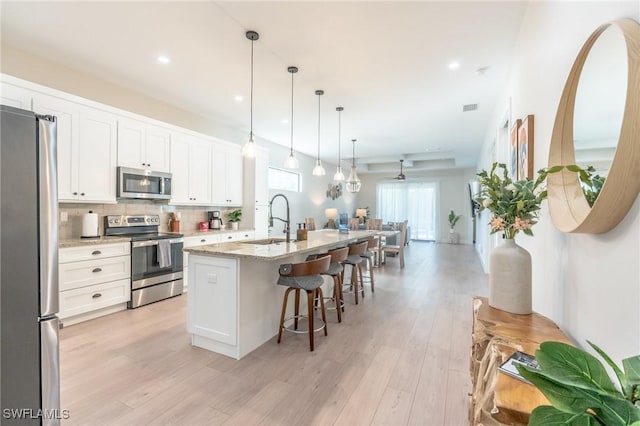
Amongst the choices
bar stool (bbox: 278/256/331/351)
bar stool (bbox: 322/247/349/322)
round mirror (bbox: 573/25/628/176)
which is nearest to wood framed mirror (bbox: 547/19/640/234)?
round mirror (bbox: 573/25/628/176)

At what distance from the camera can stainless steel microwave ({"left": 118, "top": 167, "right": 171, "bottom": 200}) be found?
3.67 meters

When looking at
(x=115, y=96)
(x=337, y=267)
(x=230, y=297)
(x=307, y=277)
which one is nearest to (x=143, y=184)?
(x=115, y=96)

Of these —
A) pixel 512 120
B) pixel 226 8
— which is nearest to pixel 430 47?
pixel 512 120

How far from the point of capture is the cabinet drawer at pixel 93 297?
298 centimetres

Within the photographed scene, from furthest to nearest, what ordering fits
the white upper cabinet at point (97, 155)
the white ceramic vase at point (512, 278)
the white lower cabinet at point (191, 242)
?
the white lower cabinet at point (191, 242)
the white upper cabinet at point (97, 155)
the white ceramic vase at point (512, 278)

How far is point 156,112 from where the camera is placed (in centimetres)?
432

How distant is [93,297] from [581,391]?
411 centimetres

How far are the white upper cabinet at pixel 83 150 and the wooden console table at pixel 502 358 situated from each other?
13.2 ft

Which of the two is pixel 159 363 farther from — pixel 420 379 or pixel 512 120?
→ pixel 512 120

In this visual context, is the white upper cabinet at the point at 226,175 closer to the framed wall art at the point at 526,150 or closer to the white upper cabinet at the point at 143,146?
the white upper cabinet at the point at 143,146

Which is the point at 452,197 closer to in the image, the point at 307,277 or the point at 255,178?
the point at 255,178

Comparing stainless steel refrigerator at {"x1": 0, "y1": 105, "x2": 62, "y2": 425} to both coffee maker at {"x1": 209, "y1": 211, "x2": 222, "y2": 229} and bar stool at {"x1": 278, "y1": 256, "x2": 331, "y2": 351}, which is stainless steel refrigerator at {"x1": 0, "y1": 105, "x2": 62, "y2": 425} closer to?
bar stool at {"x1": 278, "y1": 256, "x2": 331, "y2": 351}

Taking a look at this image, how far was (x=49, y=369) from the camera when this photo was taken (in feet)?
3.89

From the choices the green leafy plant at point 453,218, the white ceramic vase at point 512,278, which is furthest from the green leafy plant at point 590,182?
the green leafy plant at point 453,218
